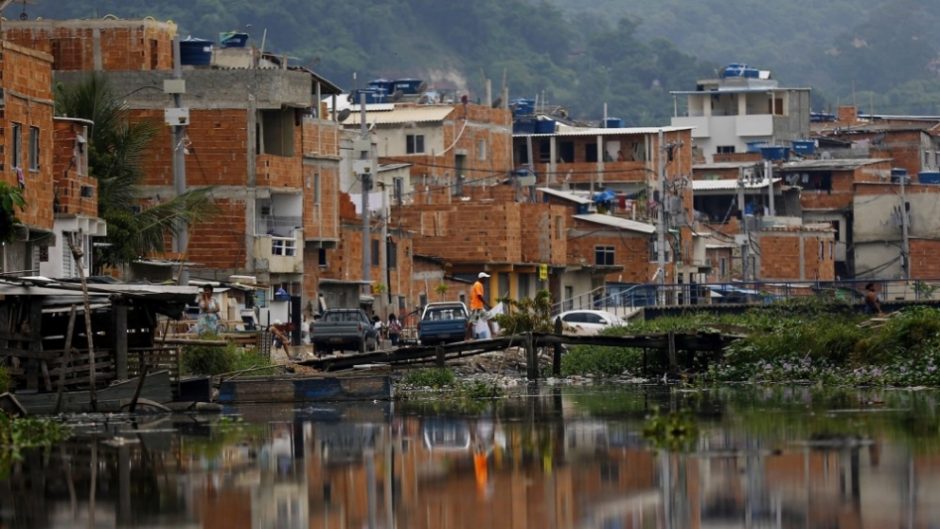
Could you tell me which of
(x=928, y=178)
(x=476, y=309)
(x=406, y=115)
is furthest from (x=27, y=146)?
(x=928, y=178)

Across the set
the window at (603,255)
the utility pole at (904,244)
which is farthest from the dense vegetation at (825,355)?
the utility pole at (904,244)

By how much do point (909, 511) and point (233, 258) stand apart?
5346 cm

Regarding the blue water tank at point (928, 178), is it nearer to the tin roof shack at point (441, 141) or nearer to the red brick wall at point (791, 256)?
the red brick wall at point (791, 256)

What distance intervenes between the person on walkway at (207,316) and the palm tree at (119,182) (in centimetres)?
207

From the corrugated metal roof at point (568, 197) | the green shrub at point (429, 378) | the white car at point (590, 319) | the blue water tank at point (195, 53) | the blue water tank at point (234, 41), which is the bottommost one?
the green shrub at point (429, 378)

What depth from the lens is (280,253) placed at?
7862cm

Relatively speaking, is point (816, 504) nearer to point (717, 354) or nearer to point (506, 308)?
point (717, 354)

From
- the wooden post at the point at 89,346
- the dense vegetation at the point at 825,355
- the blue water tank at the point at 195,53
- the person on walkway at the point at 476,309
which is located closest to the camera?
the wooden post at the point at 89,346

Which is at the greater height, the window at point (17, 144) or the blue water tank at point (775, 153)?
the blue water tank at point (775, 153)

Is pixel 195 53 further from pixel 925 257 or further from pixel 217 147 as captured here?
pixel 925 257

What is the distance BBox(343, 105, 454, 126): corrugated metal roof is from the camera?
116375mm

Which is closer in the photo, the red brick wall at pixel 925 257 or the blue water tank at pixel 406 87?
the red brick wall at pixel 925 257

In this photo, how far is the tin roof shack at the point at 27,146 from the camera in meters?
51.9

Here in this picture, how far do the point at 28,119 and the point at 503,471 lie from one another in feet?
85.8
